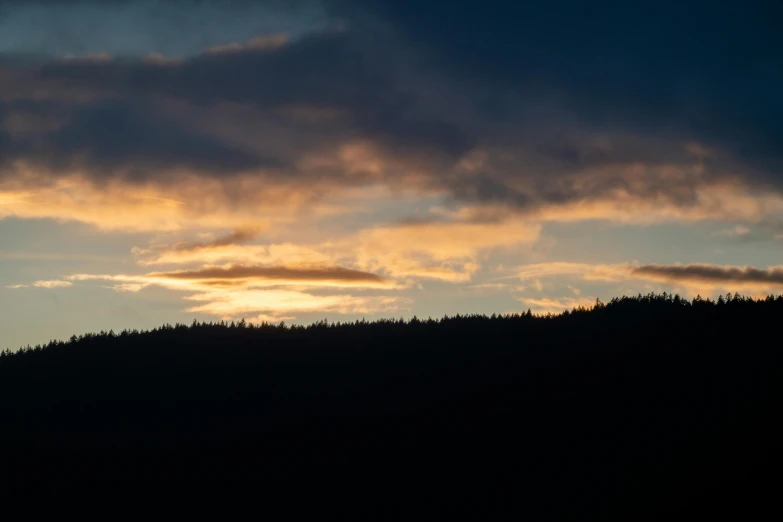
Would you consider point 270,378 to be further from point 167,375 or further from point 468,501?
point 468,501

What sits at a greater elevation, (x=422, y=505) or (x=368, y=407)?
(x=368, y=407)

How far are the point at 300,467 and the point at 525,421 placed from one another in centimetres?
784

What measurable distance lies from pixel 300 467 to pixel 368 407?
3.42 meters

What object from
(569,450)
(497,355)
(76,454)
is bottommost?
(76,454)

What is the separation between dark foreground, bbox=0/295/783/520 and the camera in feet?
68.1

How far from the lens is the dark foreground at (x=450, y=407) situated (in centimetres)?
2075

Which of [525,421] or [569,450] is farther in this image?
[525,421]

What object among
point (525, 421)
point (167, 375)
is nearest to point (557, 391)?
point (525, 421)

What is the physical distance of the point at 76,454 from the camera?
3111cm

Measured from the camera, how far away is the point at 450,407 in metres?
27.2

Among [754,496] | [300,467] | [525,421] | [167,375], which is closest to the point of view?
[754,496]

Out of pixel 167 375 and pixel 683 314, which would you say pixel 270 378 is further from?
pixel 683 314

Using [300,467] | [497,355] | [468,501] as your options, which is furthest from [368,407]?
[468,501]

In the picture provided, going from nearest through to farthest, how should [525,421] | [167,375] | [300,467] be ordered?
1. [525,421]
2. [300,467]
3. [167,375]
